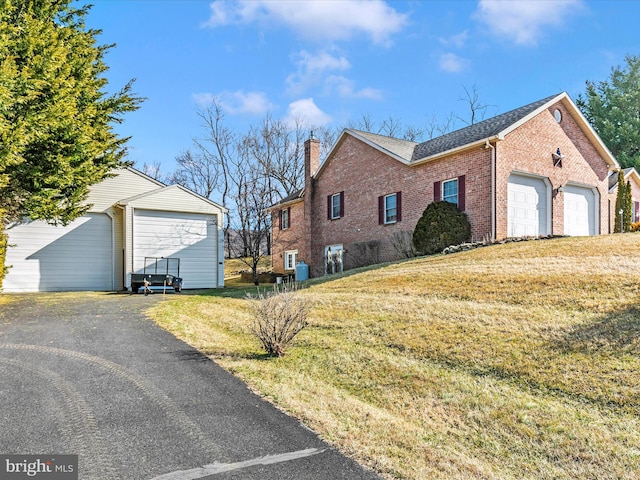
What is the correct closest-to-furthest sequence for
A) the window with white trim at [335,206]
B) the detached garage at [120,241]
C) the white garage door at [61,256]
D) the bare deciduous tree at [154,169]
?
the white garage door at [61,256] → the detached garage at [120,241] → the window with white trim at [335,206] → the bare deciduous tree at [154,169]

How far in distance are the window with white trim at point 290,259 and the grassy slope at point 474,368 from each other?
14061mm

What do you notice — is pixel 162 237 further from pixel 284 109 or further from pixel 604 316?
pixel 284 109

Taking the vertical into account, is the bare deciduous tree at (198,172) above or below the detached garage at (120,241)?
above

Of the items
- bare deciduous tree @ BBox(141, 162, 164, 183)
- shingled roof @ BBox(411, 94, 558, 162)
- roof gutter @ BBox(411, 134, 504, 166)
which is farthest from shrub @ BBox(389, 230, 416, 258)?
bare deciduous tree @ BBox(141, 162, 164, 183)

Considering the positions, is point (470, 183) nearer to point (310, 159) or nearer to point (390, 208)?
point (390, 208)

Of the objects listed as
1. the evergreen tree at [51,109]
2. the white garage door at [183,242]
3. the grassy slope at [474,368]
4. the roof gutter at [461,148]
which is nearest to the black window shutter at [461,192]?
the roof gutter at [461,148]

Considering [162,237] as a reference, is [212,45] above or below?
above

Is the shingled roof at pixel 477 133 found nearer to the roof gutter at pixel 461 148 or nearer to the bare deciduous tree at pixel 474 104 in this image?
the roof gutter at pixel 461 148

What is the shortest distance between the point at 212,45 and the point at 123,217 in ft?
25.4

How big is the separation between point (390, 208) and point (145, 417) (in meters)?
15.0

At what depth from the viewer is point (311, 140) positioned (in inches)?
908

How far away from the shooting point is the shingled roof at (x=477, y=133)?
15.6 metres

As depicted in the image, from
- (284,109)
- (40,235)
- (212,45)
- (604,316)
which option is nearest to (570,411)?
(604,316)

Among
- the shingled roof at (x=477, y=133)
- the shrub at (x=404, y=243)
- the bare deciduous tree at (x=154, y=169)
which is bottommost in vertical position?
the shrub at (x=404, y=243)
